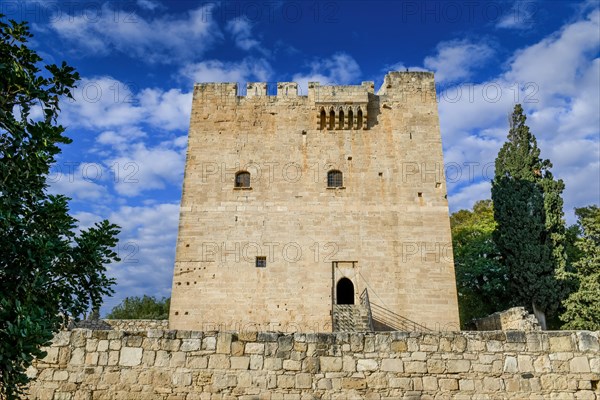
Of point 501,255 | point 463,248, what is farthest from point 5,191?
point 463,248

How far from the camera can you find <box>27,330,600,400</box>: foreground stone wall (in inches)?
238

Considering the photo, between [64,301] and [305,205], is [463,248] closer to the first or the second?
[305,205]

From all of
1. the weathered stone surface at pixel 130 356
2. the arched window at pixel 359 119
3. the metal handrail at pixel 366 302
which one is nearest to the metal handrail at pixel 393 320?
the metal handrail at pixel 366 302

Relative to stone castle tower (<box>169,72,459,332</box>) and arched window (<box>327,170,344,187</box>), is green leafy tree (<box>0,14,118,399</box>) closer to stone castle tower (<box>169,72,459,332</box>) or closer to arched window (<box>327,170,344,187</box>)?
stone castle tower (<box>169,72,459,332</box>)

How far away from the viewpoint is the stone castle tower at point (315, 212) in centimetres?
1462

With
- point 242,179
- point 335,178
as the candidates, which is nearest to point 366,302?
point 335,178

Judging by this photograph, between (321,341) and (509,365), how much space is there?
2.60 metres

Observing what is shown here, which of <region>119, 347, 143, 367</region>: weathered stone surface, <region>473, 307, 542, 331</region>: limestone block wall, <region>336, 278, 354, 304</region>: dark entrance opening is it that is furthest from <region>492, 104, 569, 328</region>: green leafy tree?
<region>119, 347, 143, 367</region>: weathered stone surface

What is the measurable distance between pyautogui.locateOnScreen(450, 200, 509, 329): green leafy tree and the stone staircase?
644 centimetres

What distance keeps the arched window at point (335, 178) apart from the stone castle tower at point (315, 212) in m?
0.04

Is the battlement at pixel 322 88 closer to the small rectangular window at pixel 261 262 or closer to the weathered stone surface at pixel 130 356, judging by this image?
the small rectangular window at pixel 261 262

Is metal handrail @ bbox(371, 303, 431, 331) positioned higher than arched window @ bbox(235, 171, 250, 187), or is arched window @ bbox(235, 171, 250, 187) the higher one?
arched window @ bbox(235, 171, 250, 187)

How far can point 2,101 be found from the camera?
15.9 feet

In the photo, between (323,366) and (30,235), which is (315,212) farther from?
(30,235)
